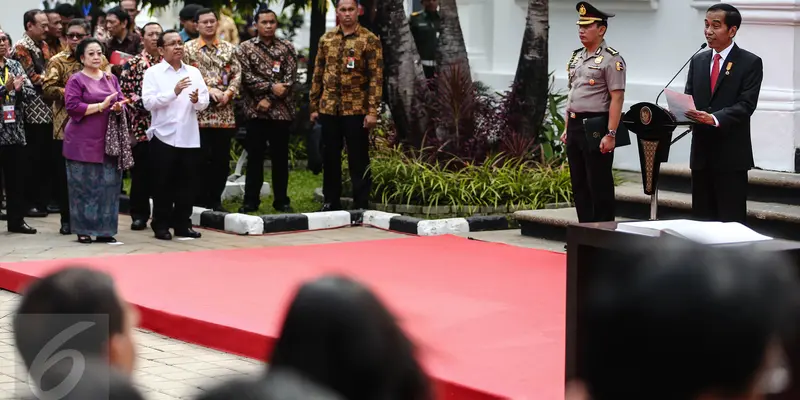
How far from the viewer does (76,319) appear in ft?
8.66

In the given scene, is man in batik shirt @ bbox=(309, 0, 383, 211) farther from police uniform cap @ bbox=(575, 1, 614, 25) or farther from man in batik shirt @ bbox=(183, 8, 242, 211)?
police uniform cap @ bbox=(575, 1, 614, 25)

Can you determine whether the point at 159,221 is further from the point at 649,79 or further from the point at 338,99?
the point at 649,79

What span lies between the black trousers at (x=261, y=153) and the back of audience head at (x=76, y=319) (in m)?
9.43

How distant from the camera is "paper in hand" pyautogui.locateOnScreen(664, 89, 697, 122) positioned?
8203 millimetres

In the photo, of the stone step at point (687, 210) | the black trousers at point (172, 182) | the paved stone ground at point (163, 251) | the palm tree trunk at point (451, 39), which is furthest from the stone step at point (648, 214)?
the black trousers at point (172, 182)

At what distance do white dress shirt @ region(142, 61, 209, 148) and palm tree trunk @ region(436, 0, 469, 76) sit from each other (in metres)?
3.08

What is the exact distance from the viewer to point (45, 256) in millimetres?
9766

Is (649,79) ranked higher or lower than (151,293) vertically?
higher

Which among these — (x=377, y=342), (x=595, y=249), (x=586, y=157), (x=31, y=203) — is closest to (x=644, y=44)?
(x=586, y=157)

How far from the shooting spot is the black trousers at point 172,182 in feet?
34.7

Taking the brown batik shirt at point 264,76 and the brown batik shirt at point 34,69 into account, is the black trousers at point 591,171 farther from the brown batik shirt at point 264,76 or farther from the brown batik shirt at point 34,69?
the brown batik shirt at point 34,69

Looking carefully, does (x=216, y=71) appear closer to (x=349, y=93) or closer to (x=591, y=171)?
(x=349, y=93)

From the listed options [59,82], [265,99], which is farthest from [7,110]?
[265,99]

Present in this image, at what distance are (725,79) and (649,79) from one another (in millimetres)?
4694
